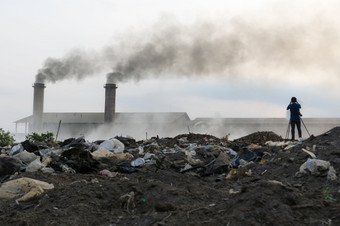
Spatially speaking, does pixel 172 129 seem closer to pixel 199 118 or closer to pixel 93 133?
pixel 199 118

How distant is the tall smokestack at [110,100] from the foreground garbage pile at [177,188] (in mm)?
24188

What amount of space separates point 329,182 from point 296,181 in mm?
718

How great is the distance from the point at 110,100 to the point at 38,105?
612 centimetres

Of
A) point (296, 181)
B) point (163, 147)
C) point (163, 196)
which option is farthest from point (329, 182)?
point (163, 147)

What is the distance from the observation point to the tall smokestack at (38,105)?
34906 mm

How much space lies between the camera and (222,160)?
30.5ft

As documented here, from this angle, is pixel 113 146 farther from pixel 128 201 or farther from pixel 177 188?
pixel 128 201

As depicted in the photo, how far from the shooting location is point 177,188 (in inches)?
219

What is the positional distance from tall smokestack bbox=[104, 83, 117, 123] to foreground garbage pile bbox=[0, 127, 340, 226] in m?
24.2

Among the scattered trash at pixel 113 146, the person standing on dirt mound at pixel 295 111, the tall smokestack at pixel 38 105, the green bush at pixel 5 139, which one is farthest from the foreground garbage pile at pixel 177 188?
the tall smokestack at pixel 38 105

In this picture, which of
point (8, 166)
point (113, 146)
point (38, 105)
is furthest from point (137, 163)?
point (38, 105)

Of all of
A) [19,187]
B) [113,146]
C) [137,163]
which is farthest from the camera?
[113,146]

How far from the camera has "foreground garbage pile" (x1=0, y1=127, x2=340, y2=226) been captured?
4.12m

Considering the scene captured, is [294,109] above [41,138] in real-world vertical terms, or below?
above
